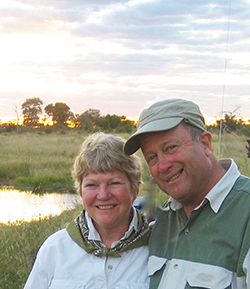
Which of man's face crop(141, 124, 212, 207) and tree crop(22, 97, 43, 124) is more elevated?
man's face crop(141, 124, 212, 207)

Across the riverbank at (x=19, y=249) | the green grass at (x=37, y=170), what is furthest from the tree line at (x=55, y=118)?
the riverbank at (x=19, y=249)

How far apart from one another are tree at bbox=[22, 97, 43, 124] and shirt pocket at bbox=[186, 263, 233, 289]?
49.3m

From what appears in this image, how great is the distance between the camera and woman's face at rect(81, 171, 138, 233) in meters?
2.60

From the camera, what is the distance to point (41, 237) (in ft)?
17.9

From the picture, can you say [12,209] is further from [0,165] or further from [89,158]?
[89,158]

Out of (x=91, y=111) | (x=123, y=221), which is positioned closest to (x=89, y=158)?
(x=123, y=221)

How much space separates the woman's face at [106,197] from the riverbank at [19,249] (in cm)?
204

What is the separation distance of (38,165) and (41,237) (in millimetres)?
11106

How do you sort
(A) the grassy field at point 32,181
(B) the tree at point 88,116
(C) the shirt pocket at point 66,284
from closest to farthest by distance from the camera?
(C) the shirt pocket at point 66,284 < (A) the grassy field at point 32,181 < (B) the tree at point 88,116

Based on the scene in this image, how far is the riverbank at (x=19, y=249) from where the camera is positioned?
4473mm

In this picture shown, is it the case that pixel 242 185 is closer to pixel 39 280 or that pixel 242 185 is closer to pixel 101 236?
pixel 101 236

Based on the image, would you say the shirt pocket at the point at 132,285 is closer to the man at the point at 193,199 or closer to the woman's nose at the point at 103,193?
the man at the point at 193,199

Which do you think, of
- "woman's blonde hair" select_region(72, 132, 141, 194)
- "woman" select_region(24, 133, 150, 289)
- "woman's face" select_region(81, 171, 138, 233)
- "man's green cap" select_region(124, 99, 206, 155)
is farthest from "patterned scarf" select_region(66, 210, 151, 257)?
"man's green cap" select_region(124, 99, 206, 155)

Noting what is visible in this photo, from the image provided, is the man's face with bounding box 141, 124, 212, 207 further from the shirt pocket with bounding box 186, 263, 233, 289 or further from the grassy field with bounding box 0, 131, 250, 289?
the grassy field with bounding box 0, 131, 250, 289
